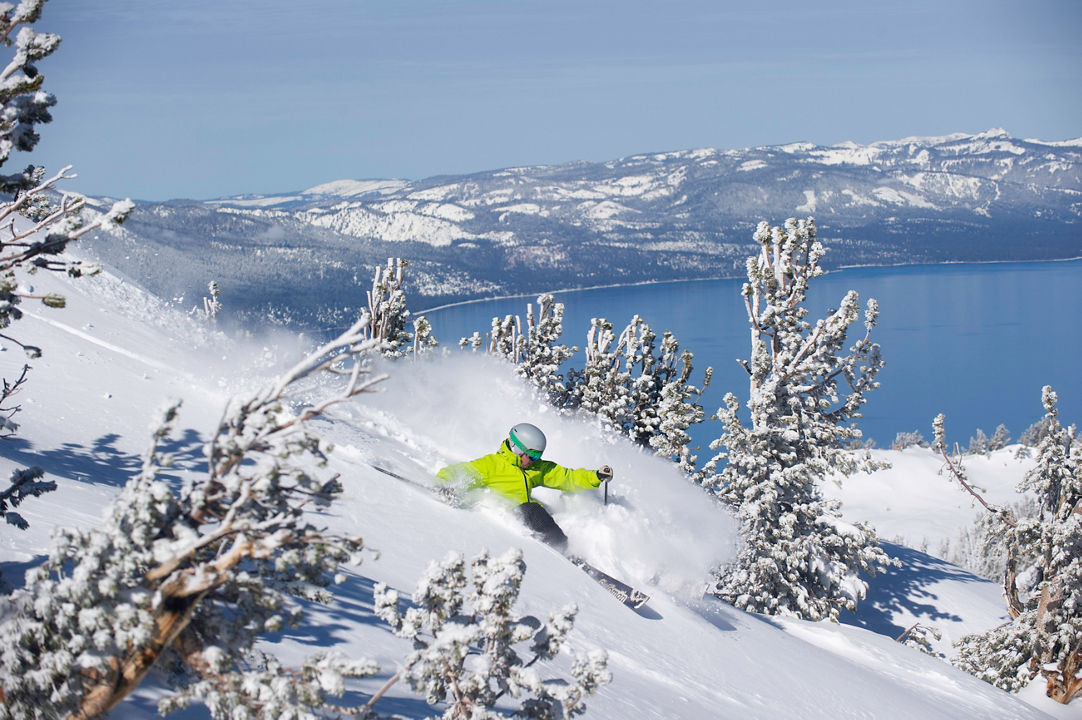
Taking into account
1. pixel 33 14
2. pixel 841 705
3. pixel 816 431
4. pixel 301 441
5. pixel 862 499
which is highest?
pixel 33 14

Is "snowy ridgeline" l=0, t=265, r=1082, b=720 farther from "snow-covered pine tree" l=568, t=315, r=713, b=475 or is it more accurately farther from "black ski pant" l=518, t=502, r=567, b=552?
"snow-covered pine tree" l=568, t=315, r=713, b=475

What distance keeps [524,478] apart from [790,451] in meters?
10.4

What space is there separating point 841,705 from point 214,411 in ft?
26.4

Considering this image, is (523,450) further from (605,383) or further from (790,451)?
(605,383)

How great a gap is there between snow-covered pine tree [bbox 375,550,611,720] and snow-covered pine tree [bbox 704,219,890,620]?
Answer: 14360 mm

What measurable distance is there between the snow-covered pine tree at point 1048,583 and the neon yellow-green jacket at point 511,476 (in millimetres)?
7875

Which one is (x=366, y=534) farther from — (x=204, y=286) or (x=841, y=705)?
(x=204, y=286)

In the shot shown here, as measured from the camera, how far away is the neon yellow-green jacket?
9.52 metres

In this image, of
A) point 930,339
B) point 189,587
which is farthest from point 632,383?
point 930,339

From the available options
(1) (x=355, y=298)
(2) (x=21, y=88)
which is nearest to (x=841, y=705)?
(2) (x=21, y=88)

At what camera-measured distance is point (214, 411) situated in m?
10.9

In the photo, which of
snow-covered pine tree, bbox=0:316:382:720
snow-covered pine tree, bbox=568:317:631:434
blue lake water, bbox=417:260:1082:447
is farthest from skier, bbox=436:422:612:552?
blue lake water, bbox=417:260:1082:447

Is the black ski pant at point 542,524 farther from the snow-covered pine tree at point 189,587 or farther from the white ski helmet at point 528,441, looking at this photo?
the snow-covered pine tree at point 189,587

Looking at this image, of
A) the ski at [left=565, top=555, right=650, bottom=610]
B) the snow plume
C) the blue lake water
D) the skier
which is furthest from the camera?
the blue lake water
